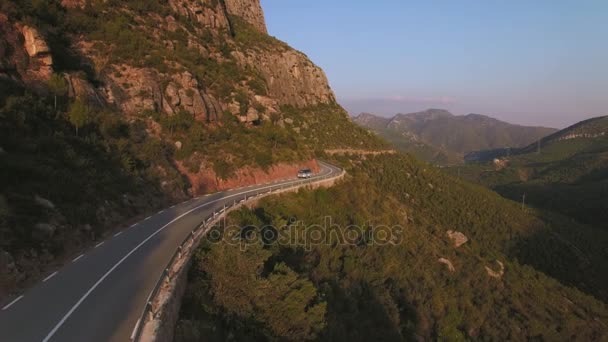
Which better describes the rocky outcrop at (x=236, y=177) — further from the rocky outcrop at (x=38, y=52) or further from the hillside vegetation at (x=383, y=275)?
the rocky outcrop at (x=38, y=52)

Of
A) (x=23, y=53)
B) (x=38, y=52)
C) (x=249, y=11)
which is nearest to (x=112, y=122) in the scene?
(x=38, y=52)

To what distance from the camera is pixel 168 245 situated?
13.8m

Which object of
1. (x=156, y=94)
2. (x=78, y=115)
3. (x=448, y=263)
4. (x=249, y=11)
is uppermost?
(x=249, y=11)

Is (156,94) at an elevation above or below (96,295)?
above

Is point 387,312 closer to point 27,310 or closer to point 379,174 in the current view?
point 27,310

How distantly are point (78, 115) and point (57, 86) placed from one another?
11.4ft

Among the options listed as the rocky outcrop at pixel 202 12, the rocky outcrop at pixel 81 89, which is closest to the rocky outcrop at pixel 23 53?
the rocky outcrop at pixel 81 89

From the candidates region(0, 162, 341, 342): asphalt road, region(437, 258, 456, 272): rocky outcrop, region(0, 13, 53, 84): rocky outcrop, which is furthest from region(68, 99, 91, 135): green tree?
region(437, 258, 456, 272): rocky outcrop

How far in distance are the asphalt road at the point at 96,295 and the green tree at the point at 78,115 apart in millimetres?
9244

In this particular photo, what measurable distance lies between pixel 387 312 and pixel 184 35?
128 feet

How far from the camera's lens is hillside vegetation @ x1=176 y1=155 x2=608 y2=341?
11594mm

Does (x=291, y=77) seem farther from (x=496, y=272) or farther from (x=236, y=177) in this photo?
(x=496, y=272)

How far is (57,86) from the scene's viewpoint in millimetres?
21891

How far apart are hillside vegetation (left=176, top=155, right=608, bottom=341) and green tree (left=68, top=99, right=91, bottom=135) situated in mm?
11084
